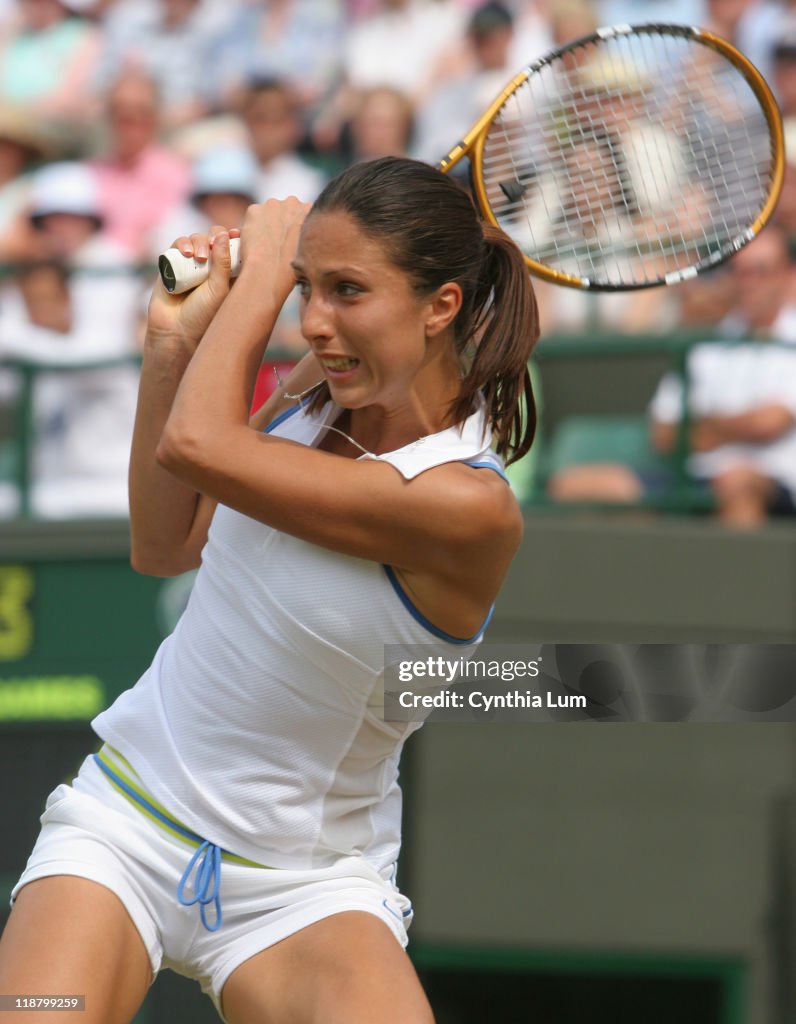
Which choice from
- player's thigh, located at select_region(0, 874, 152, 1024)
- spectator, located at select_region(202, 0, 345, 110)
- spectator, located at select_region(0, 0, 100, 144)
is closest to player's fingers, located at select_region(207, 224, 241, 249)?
player's thigh, located at select_region(0, 874, 152, 1024)

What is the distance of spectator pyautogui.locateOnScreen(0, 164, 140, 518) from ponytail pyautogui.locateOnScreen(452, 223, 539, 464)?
3715 mm

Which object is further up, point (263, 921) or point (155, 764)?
point (155, 764)

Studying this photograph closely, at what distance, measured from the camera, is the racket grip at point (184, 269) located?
2549 millimetres

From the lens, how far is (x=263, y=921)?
253cm

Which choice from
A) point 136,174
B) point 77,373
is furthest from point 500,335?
point 136,174

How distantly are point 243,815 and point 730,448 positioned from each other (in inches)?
140

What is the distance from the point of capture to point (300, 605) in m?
2.47

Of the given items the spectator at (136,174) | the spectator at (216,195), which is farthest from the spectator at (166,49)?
the spectator at (216,195)

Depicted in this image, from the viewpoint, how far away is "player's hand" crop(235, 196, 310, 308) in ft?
8.14

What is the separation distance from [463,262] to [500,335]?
0.39 feet

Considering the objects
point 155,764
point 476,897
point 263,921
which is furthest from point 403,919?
point 476,897

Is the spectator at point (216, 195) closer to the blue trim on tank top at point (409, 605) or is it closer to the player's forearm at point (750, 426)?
the player's forearm at point (750, 426)

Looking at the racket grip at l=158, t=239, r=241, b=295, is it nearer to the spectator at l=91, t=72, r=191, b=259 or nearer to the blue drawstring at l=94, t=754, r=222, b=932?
the blue drawstring at l=94, t=754, r=222, b=932

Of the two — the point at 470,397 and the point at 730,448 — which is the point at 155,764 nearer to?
the point at 470,397
